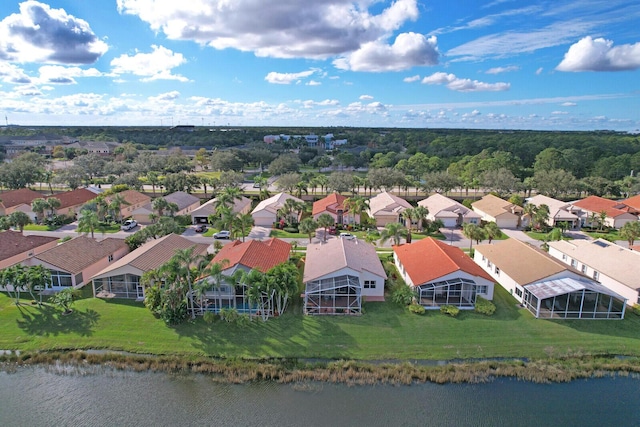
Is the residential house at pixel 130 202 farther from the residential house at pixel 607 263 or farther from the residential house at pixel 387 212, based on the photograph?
the residential house at pixel 607 263

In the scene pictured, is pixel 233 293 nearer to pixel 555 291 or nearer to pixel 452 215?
pixel 555 291

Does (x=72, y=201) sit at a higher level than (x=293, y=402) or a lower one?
higher

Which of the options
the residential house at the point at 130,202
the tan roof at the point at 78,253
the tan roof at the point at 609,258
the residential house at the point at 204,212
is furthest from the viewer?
the residential house at the point at 130,202

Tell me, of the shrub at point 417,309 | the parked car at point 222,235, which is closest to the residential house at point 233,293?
the shrub at point 417,309

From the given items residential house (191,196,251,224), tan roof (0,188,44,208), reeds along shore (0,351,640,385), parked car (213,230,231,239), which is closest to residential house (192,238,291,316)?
reeds along shore (0,351,640,385)

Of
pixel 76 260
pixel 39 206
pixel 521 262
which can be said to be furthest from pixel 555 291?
pixel 39 206

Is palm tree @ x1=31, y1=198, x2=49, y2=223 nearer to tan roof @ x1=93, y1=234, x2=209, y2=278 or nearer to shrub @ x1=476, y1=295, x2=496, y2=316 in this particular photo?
tan roof @ x1=93, y1=234, x2=209, y2=278

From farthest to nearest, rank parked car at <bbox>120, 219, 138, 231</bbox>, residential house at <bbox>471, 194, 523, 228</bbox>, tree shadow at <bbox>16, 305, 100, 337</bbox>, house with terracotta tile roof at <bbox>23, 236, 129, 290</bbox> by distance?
residential house at <bbox>471, 194, 523, 228</bbox>, parked car at <bbox>120, 219, 138, 231</bbox>, house with terracotta tile roof at <bbox>23, 236, 129, 290</bbox>, tree shadow at <bbox>16, 305, 100, 337</bbox>
